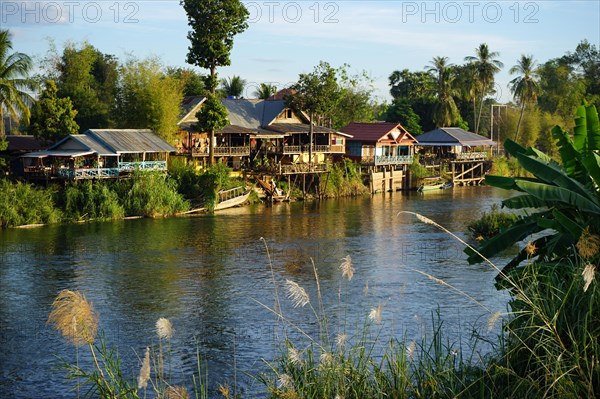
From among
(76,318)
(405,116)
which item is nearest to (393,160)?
(405,116)

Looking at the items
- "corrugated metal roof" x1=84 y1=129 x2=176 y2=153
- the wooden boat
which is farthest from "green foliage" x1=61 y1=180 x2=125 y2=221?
the wooden boat

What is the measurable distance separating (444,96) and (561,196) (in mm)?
66667

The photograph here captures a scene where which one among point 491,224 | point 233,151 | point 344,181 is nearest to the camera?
point 491,224

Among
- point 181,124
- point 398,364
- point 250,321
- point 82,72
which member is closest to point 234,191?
point 181,124

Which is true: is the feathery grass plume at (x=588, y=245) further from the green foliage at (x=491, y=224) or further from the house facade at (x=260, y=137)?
the house facade at (x=260, y=137)

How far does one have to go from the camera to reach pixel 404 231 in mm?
40469

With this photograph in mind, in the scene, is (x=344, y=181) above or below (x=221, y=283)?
above

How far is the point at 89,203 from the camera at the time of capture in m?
42.8

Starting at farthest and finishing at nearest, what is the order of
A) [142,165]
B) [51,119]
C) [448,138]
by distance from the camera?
1. [448,138]
2. [51,119]
3. [142,165]

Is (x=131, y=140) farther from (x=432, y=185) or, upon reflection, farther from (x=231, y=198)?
(x=432, y=185)

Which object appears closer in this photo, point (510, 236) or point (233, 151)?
point (510, 236)

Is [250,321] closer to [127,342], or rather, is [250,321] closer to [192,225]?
[127,342]

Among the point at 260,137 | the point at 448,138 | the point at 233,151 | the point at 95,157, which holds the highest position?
the point at 448,138

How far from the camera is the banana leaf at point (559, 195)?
14648 millimetres
